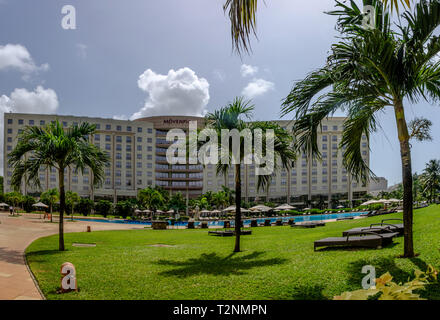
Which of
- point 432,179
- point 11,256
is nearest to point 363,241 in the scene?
point 11,256

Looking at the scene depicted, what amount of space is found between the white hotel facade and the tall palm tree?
3112 inches

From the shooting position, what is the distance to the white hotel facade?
285 feet

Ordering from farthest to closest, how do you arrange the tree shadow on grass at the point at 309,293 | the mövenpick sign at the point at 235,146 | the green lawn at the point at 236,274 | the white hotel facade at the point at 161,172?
the white hotel facade at the point at 161,172, the mövenpick sign at the point at 235,146, the green lawn at the point at 236,274, the tree shadow on grass at the point at 309,293

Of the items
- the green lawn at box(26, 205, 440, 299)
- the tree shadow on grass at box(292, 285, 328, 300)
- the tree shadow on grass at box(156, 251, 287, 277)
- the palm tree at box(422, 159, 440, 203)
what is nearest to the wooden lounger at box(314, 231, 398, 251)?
the green lawn at box(26, 205, 440, 299)

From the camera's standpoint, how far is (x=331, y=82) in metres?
7.76

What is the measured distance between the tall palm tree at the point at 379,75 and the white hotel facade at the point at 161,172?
79.0 m

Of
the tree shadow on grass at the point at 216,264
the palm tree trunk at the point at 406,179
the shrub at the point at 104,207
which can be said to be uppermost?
the palm tree trunk at the point at 406,179

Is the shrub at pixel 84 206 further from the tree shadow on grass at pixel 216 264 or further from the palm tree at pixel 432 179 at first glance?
the palm tree at pixel 432 179

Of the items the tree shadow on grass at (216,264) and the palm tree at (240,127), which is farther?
the palm tree at (240,127)

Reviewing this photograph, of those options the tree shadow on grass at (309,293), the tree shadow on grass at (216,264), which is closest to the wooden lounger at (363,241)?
the tree shadow on grass at (216,264)

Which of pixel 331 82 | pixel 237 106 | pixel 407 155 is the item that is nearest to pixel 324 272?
pixel 407 155

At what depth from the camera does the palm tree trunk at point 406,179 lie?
7508mm

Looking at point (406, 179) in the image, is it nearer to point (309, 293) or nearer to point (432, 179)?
point (309, 293)
